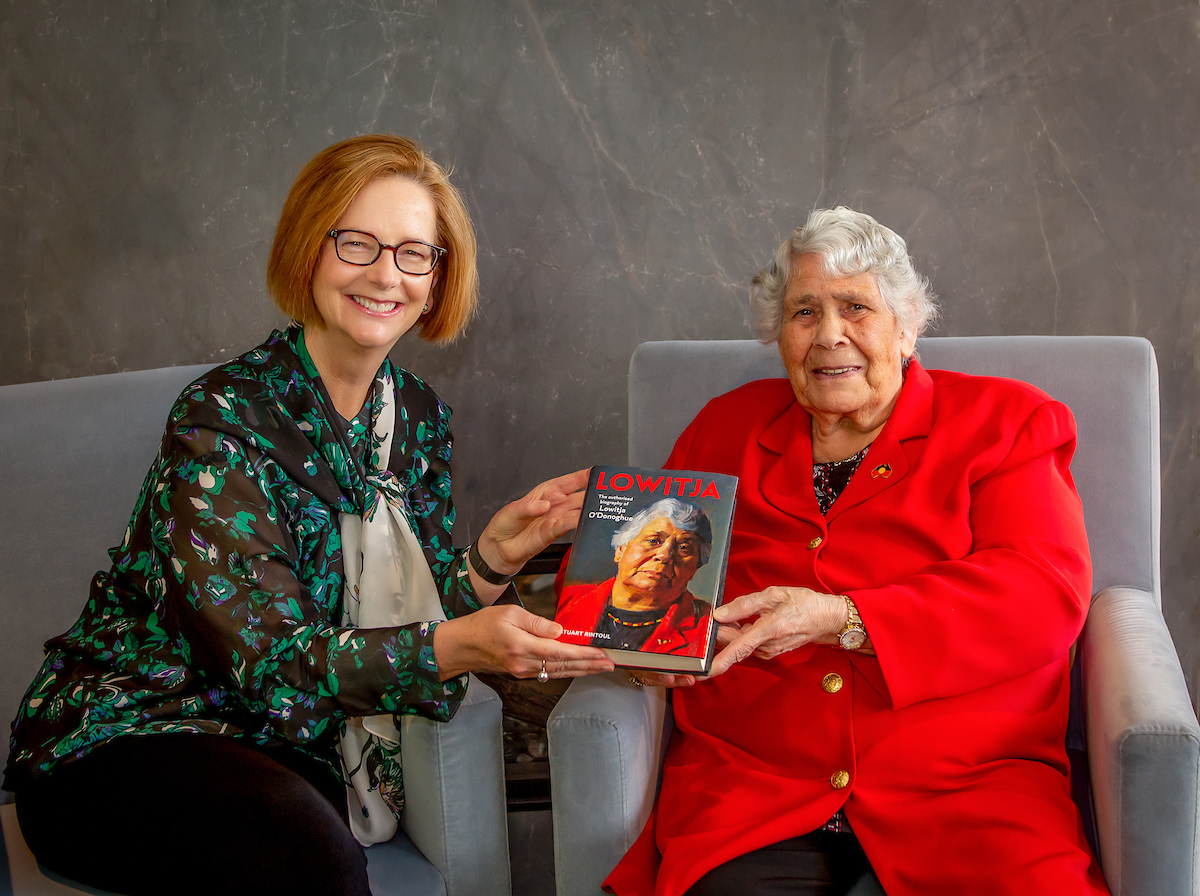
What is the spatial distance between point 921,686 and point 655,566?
39cm

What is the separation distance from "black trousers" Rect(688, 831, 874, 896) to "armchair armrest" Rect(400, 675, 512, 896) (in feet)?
1.01

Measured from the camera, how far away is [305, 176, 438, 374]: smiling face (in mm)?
1484

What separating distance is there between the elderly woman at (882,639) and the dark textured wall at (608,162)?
0.69 m

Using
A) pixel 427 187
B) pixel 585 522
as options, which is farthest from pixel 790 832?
pixel 427 187

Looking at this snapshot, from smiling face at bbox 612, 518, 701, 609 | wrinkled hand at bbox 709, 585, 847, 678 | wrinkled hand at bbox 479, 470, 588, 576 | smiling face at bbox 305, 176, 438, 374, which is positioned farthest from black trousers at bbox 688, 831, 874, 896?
smiling face at bbox 305, 176, 438, 374

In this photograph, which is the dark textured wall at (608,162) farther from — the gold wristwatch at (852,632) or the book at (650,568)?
the gold wristwatch at (852,632)

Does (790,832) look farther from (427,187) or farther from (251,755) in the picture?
(427,187)

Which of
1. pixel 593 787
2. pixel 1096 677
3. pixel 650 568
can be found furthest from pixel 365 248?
pixel 1096 677

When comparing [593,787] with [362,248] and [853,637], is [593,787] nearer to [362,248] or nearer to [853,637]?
[853,637]

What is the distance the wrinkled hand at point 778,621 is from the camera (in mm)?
1277

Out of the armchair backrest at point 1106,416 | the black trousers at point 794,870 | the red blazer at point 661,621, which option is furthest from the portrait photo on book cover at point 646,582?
the armchair backrest at point 1106,416

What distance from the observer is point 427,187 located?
1.56 meters

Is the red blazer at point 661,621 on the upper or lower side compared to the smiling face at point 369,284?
lower

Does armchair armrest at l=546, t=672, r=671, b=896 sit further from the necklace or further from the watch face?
the watch face
